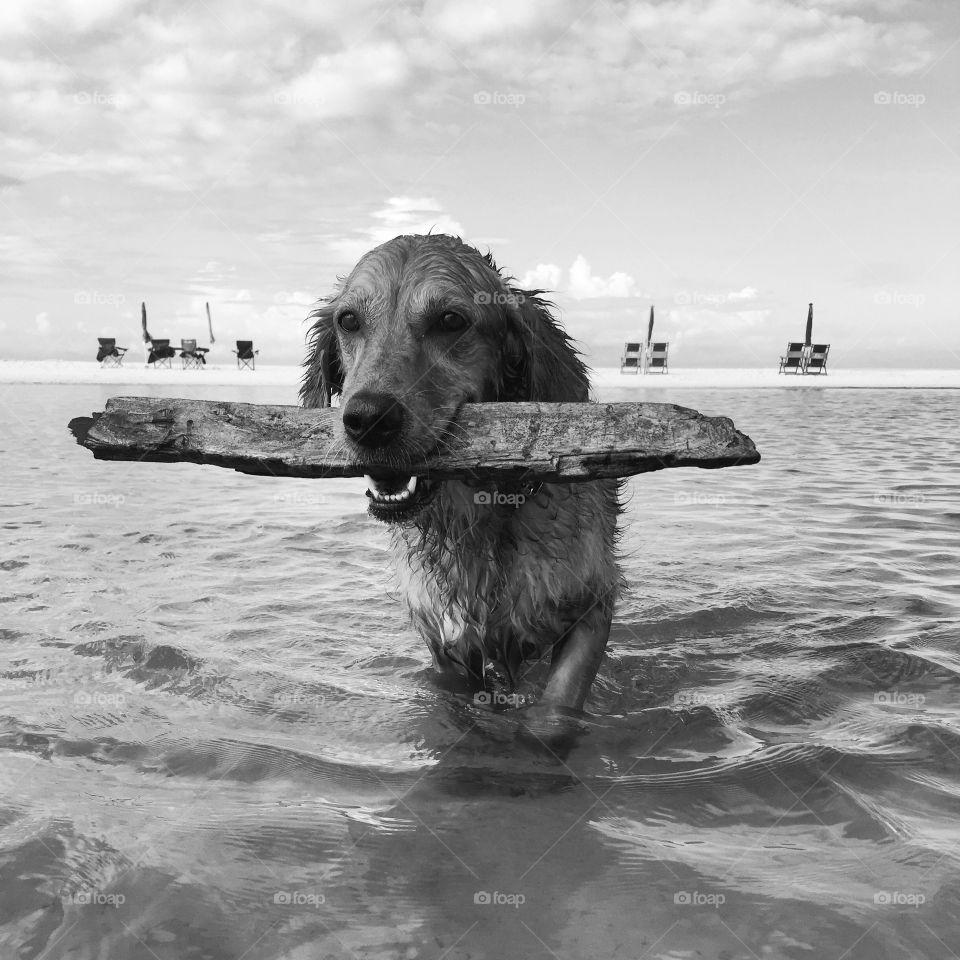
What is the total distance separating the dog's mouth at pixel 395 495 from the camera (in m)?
3.96

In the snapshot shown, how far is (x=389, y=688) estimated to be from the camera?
505 cm

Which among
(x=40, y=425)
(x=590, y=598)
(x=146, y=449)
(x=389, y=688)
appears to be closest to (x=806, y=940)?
A: (x=590, y=598)

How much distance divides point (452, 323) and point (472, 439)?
0.75 meters

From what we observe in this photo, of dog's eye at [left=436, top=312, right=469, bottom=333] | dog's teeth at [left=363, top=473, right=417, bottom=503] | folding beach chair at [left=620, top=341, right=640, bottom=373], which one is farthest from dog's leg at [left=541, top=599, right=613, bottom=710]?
folding beach chair at [left=620, top=341, right=640, bottom=373]

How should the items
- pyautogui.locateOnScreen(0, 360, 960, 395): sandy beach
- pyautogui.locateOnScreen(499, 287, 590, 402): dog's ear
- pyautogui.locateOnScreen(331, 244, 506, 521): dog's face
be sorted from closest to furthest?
1. pyautogui.locateOnScreen(331, 244, 506, 521): dog's face
2. pyautogui.locateOnScreen(499, 287, 590, 402): dog's ear
3. pyautogui.locateOnScreen(0, 360, 960, 395): sandy beach

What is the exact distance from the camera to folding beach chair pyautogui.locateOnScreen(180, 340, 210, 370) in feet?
152

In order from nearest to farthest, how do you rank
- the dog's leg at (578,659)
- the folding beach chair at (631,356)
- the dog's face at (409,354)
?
the dog's face at (409,354)
the dog's leg at (578,659)
the folding beach chair at (631,356)

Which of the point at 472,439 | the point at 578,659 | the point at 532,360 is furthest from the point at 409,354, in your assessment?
the point at 578,659

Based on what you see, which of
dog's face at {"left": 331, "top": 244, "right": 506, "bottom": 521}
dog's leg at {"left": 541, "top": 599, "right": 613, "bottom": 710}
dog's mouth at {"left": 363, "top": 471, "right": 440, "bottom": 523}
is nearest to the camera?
dog's face at {"left": 331, "top": 244, "right": 506, "bottom": 521}

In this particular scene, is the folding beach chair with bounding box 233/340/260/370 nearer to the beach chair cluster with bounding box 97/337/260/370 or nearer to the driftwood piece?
the beach chair cluster with bounding box 97/337/260/370

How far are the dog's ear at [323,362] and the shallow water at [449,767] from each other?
1.59 m

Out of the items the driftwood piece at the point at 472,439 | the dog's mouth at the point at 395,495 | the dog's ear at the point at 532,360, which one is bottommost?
the dog's mouth at the point at 395,495

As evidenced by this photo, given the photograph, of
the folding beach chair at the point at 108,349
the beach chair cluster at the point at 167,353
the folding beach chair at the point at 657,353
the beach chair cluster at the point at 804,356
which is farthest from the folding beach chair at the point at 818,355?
the folding beach chair at the point at 108,349

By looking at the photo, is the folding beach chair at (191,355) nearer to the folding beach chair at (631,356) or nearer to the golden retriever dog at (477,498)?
the folding beach chair at (631,356)
